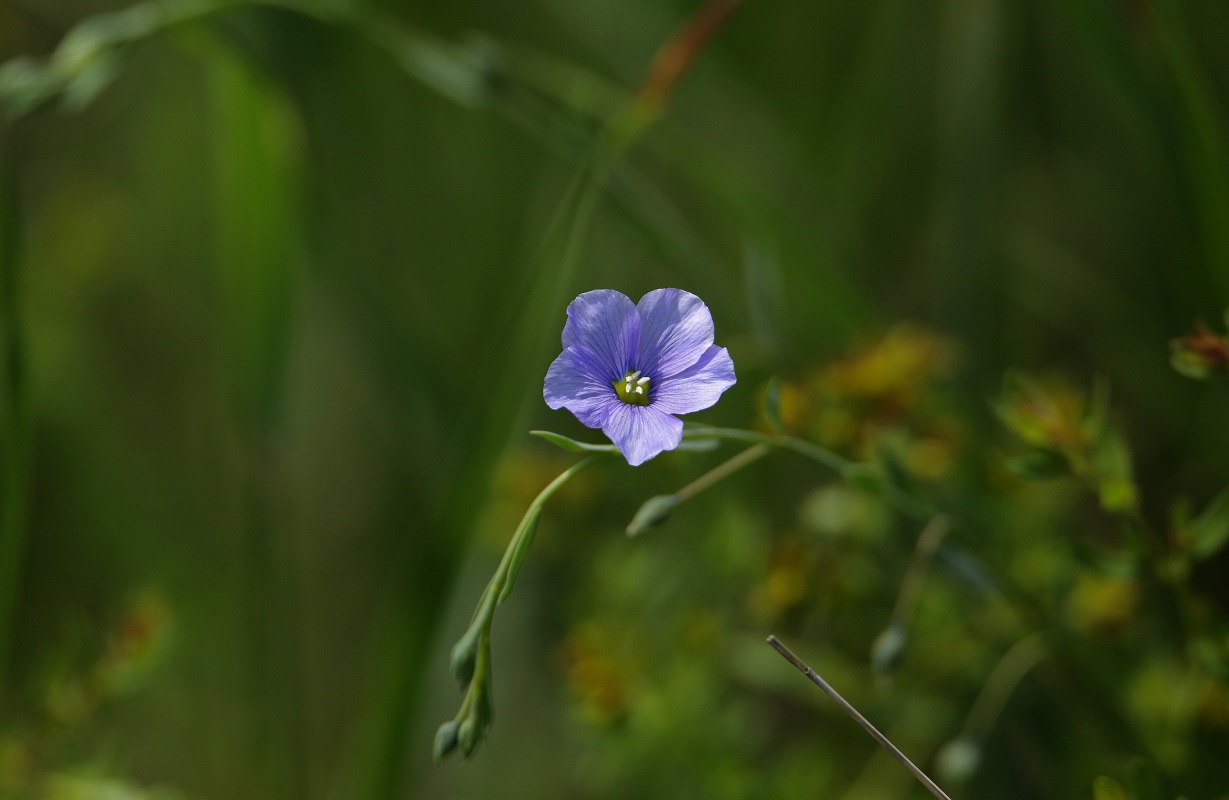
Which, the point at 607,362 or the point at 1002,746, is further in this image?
the point at 1002,746

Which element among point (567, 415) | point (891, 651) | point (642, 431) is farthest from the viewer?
point (567, 415)

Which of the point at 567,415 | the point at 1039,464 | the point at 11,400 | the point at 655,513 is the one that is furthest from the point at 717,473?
the point at 567,415

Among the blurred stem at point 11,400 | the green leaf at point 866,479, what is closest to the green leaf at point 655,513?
the green leaf at point 866,479

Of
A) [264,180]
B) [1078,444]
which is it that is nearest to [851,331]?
[1078,444]

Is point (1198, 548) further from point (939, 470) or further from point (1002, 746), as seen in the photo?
point (1002, 746)

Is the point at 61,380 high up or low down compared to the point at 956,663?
down

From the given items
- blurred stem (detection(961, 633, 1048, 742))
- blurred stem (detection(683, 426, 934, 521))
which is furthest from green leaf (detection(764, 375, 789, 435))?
blurred stem (detection(961, 633, 1048, 742))

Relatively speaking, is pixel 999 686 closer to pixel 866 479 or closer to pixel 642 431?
pixel 866 479
